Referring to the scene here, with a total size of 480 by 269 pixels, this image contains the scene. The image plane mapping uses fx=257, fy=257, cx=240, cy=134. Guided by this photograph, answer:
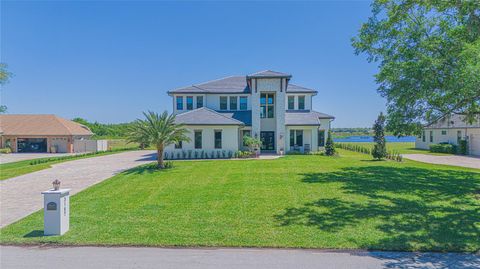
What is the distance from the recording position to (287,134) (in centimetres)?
2688

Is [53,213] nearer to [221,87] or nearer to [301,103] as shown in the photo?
[221,87]

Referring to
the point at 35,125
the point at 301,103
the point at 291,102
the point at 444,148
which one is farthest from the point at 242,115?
the point at 35,125

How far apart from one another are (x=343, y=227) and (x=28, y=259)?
7.06m

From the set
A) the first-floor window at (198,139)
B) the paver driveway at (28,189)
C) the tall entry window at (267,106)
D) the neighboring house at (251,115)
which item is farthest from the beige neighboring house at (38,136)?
the tall entry window at (267,106)

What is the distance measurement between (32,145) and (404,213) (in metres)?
44.6

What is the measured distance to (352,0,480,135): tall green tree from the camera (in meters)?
8.82

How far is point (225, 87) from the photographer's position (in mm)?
29891

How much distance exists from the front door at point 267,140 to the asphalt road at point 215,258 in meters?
22.0

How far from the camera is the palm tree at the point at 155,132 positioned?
54.7 ft

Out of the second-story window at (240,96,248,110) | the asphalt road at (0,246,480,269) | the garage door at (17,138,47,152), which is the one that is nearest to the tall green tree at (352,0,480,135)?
the asphalt road at (0,246,480,269)

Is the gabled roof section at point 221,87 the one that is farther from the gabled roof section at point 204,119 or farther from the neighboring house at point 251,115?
the gabled roof section at point 204,119

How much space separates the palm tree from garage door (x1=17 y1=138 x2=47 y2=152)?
27983 mm

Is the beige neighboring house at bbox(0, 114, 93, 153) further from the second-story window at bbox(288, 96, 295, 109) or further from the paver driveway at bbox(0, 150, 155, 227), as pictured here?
the second-story window at bbox(288, 96, 295, 109)

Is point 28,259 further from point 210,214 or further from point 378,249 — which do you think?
point 378,249
